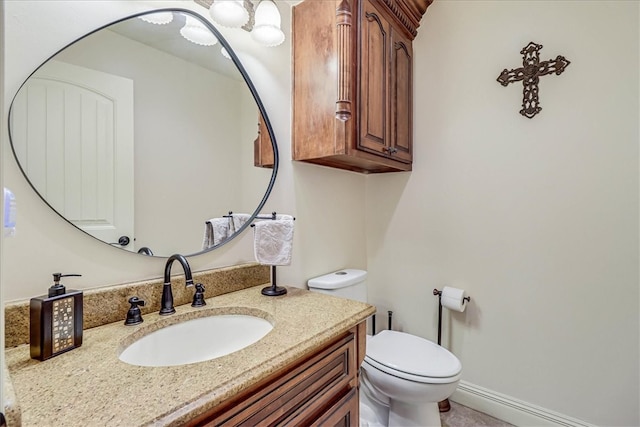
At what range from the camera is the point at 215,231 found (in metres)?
1.21

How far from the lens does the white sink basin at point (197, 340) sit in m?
0.84

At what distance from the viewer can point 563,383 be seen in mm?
1478

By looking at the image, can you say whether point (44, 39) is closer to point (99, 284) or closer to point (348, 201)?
point (99, 284)

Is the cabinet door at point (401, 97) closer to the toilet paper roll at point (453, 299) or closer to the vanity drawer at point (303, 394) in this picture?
the toilet paper roll at point (453, 299)

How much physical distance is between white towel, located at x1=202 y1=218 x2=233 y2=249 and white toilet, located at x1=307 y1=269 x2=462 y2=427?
57 centimetres

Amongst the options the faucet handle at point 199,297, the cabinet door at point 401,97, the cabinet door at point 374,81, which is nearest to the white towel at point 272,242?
the faucet handle at point 199,297

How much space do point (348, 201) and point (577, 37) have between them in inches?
55.4

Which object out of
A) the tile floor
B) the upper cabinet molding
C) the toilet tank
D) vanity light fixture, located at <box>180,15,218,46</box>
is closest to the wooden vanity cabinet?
the toilet tank

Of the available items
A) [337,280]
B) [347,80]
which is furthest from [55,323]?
[347,80]

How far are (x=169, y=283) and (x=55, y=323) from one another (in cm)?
32

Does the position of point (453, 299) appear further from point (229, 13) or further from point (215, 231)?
point (229, 13)

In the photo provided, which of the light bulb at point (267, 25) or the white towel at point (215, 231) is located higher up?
the light bulb at point (267, 25)

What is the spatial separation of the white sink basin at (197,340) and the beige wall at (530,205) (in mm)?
1249

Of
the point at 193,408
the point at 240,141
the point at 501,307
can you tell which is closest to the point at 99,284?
the point at 193,408
